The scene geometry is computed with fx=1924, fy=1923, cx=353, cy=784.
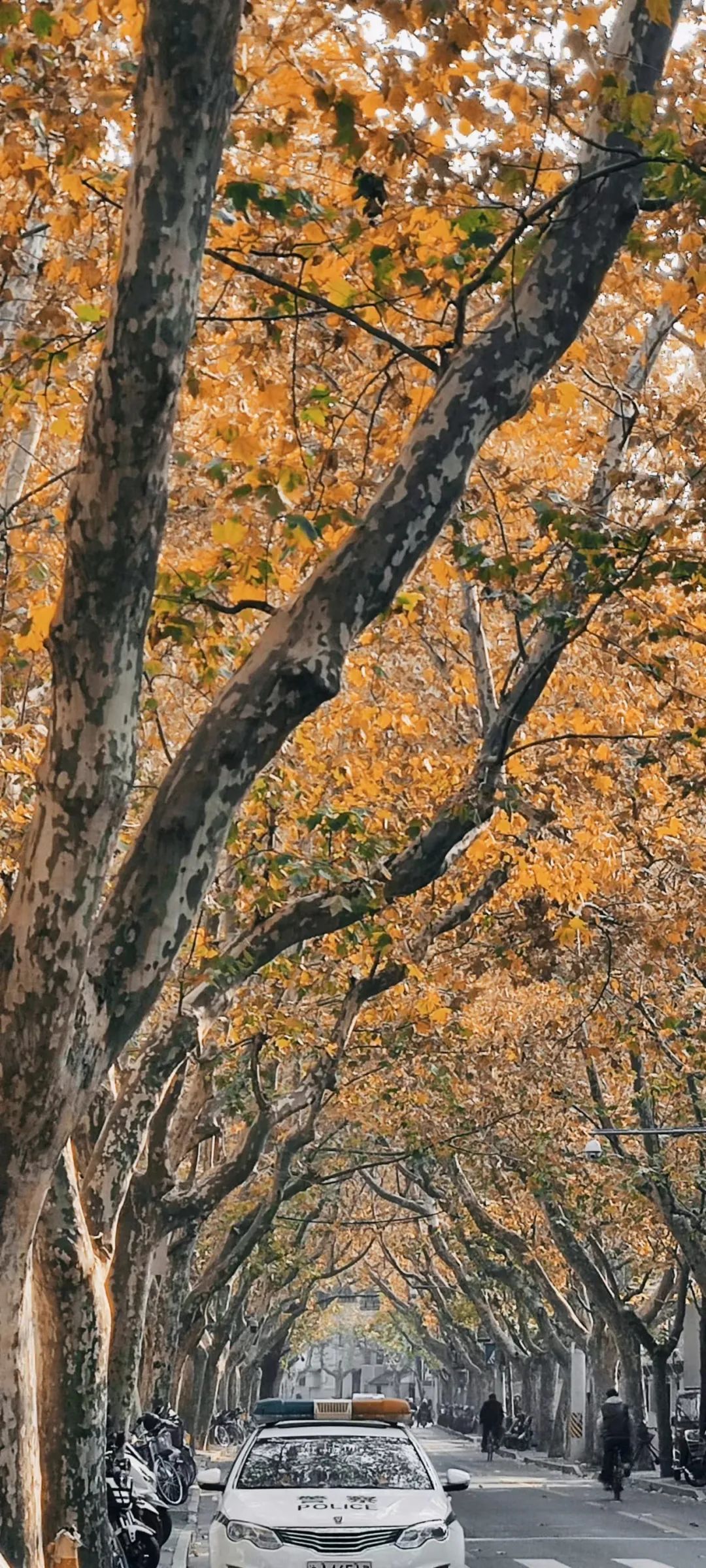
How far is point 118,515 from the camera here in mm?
5441

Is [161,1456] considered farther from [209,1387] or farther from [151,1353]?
[209,1387]

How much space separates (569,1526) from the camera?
21.4 meters

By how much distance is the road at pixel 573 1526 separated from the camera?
16969mm

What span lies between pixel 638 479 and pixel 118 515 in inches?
257

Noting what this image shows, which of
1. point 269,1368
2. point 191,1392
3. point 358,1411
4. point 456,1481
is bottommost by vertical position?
point 456,1481

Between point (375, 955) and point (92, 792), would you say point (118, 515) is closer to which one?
point (92, 792)

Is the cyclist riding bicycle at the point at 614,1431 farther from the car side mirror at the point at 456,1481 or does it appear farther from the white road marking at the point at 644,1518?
the car side mirror at the point at 456,1481

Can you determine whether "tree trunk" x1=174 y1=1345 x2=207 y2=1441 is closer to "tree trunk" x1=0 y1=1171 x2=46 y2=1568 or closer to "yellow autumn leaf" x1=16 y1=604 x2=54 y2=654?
"yellow autumn leaf" x1=16 y1=604 x2=54 y2=654

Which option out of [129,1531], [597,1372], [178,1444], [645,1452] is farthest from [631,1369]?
[129,1531]

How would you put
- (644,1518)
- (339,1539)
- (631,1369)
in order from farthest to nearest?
(631,1369)
(644,1518)
(339,1539)

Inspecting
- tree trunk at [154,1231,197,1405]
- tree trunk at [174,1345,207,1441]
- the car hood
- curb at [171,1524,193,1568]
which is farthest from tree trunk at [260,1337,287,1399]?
the car hood

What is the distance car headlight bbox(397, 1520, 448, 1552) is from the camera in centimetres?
1104

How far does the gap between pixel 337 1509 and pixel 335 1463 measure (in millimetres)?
797

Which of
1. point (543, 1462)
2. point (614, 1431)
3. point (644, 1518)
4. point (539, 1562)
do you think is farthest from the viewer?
point (543, 1462)
